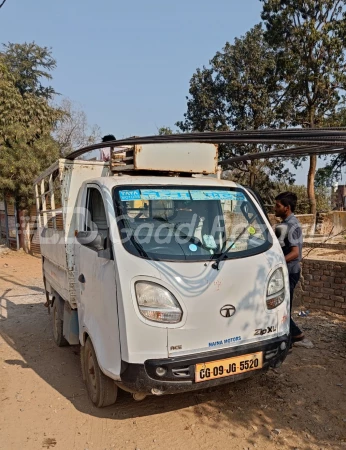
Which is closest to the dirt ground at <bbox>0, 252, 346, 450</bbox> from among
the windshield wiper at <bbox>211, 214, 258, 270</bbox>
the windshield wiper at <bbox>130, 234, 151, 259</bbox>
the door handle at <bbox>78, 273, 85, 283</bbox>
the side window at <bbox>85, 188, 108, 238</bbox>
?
the door handle at <bbox>78, 273, 85, 283</bbox>

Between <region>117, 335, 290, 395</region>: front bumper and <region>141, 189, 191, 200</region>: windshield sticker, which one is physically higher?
<region>141, 189, 191, 200</region>: windshield sticker

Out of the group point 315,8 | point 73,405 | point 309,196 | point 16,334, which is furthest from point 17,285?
point 315,8

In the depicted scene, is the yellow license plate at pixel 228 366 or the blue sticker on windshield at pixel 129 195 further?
the blue sticker on windshield at pixel 129 195

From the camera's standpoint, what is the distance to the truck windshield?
302cm

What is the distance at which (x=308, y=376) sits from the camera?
3855 millimetres

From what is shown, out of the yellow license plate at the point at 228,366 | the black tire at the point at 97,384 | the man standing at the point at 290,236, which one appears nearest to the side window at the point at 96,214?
the black tire at the point at 97,384

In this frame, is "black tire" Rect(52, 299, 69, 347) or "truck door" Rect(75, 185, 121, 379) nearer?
"truck door" Rect(75, 185, 121, 379)

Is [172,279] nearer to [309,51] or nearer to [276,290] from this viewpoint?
[276,290]

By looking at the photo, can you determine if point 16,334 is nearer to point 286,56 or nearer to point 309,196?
point 309,196

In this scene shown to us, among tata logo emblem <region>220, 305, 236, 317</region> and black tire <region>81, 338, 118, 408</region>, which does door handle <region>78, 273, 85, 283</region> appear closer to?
black tire <region>81, 338, 118, 408</region>

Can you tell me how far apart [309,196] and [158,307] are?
17.6 metres

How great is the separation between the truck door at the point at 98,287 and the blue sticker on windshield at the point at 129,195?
186mm

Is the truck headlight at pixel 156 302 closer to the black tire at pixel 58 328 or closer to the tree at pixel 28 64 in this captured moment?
the black tire at pixel 58 328

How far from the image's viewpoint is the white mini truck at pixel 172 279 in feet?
8.94
